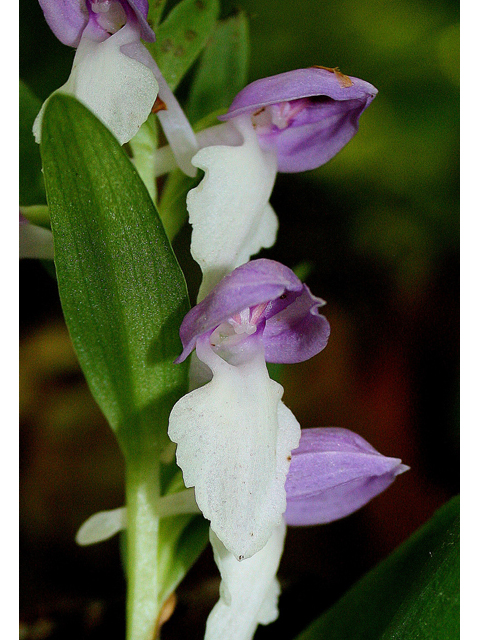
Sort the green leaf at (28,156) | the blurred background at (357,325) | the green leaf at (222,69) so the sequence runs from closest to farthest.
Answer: the green leaf at (28,156) → the green leaf at (222,69) → the blurred background at (357,325)

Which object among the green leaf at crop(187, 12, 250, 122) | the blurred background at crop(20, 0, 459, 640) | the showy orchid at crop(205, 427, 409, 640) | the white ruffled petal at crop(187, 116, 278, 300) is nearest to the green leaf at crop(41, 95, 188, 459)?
the white ruffled petal at crop(187, 116, 278, 300)

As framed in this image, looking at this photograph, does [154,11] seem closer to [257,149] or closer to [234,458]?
[257,149]

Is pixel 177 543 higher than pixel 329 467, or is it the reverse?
pixel 329 467

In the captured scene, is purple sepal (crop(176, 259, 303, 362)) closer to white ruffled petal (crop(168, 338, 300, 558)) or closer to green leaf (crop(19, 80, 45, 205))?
white ruffled petal (crop(168, 338, 300, 558))

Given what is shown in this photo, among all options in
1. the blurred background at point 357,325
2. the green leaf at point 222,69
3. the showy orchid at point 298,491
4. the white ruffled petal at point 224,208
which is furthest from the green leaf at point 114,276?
the blurred background at point 357,325

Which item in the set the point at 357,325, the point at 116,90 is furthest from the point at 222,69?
the point at 357,325

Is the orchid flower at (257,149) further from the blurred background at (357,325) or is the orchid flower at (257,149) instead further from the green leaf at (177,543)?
the blurred background at (357,325)
